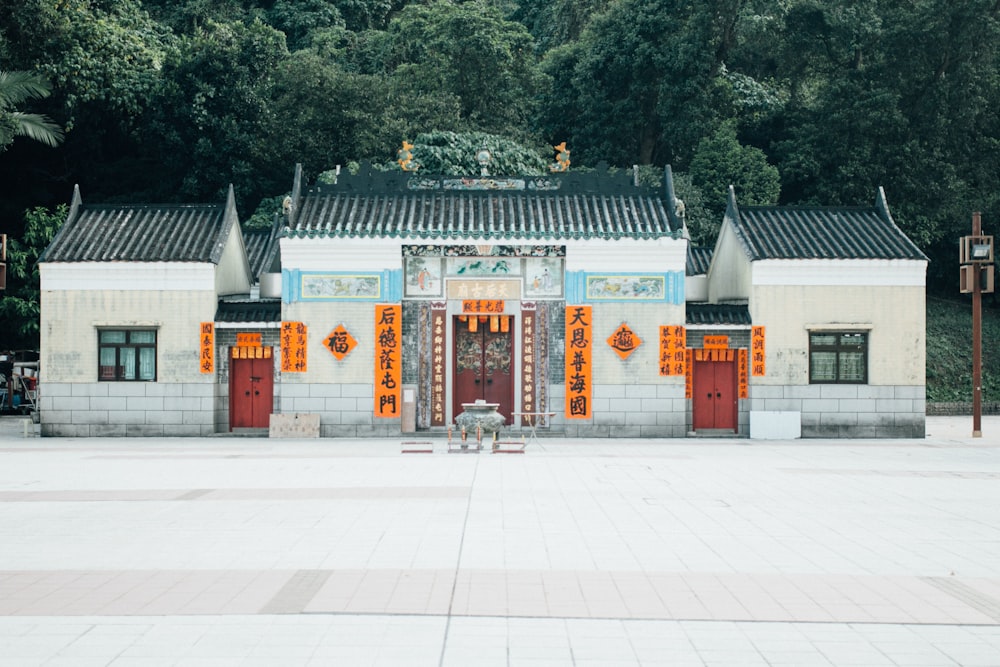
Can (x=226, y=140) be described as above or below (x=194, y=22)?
below

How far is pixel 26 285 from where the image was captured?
90.6 ft

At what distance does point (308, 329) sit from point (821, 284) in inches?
412

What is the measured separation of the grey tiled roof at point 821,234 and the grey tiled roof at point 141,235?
36.8ft

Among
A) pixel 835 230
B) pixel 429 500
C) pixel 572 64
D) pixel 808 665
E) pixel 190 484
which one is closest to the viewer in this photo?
pixel 808 665

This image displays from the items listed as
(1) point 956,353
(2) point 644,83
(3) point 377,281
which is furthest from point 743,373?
(2) point 644,83

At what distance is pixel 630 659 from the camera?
18.6 ft

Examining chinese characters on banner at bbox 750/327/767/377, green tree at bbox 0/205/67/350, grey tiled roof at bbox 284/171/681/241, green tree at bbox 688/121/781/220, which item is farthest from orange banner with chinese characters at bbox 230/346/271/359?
green tree at bbox 688/121/781/220

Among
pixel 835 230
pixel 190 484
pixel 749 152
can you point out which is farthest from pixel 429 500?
pixel 749 152

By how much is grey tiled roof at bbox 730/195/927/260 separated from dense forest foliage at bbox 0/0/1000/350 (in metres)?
9.55

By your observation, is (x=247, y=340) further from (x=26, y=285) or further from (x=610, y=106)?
(x=610, y=106)

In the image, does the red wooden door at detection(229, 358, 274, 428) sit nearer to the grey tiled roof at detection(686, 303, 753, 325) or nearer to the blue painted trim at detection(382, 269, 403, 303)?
the blue painted trim at detection(382, 269, 403, 303)

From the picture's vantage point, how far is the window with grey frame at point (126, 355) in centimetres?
Result: 2147

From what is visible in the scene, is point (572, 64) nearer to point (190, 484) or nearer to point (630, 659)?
point (190, 484)

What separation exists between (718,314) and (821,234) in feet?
9.49
